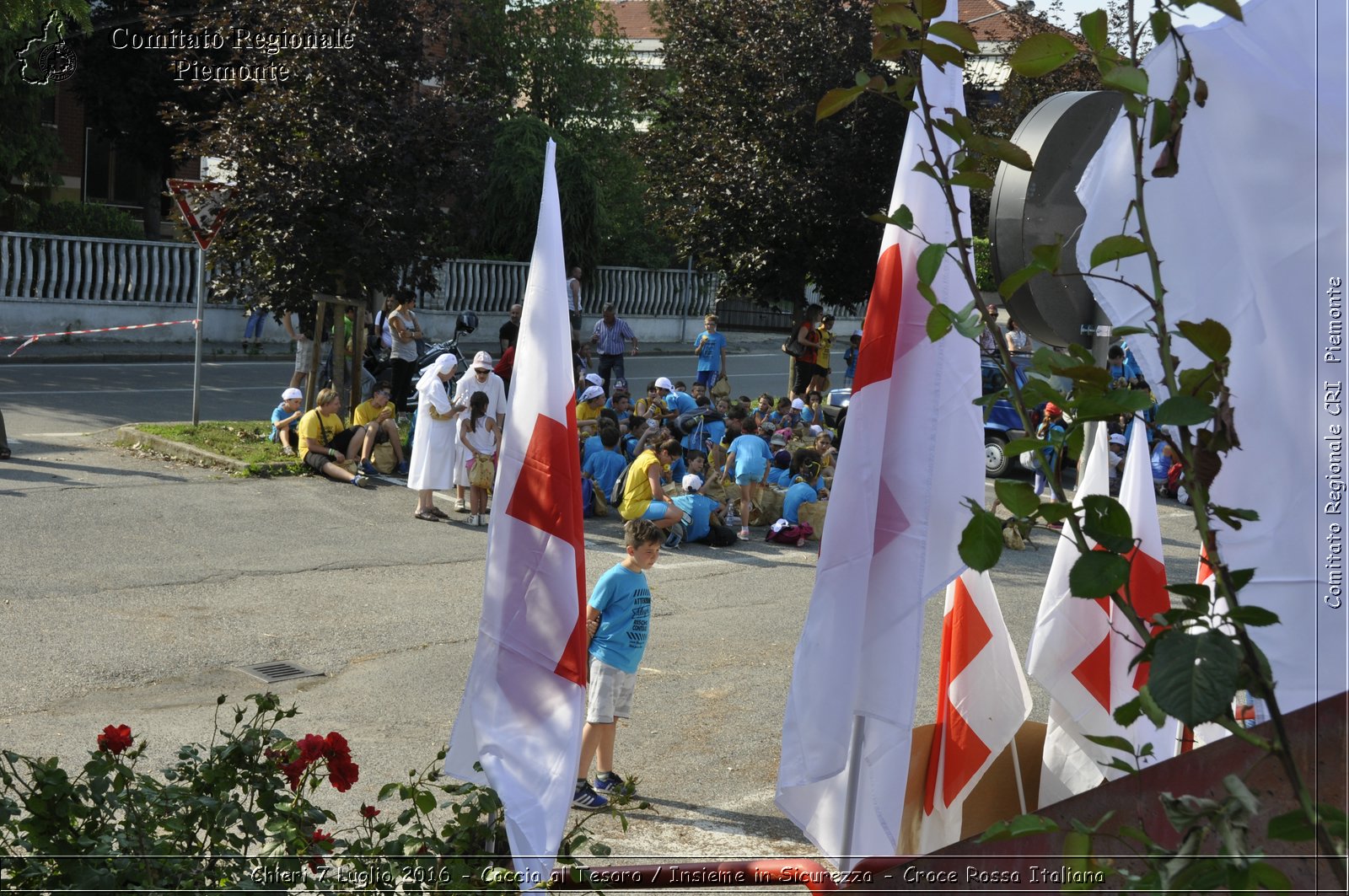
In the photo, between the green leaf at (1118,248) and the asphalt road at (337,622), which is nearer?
the green leaf at (1118,248)

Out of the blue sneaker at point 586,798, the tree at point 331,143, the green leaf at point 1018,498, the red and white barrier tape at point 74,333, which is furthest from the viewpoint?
the red and white barrier tape at point 74,333

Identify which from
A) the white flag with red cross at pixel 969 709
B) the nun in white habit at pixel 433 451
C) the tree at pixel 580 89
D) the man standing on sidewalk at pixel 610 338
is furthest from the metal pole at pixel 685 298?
the white flag with red cross at pixel 969 709

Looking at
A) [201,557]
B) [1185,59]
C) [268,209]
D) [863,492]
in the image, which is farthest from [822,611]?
[268,209]

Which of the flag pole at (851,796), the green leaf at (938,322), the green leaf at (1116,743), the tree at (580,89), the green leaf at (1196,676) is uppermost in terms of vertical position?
the tree at (580,89)

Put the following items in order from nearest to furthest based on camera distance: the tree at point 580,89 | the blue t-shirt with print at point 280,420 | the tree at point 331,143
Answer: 1. the tree at point 331,143
2. the blue t-shirt with print at point 280,420
3. the tree at point 580,89

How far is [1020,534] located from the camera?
1911 mm

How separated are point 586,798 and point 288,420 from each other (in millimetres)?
9708

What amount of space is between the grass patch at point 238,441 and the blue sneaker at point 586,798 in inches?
342

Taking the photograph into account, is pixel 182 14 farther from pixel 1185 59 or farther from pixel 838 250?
pixel 1185 59

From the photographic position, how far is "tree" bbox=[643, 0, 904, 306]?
71.8 ft

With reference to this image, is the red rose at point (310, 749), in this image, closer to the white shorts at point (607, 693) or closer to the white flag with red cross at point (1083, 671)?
the white flag with red cross at point (1083, 671)

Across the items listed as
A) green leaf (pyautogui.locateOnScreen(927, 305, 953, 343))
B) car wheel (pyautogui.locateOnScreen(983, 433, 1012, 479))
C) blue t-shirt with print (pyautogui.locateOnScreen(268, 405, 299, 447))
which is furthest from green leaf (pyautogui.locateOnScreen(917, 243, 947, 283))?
car wheel (pyautogui.locateOnScreen(983, 433, 1012, 479))

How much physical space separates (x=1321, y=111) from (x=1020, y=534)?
794mm

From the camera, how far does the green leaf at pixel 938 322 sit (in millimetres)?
1953
